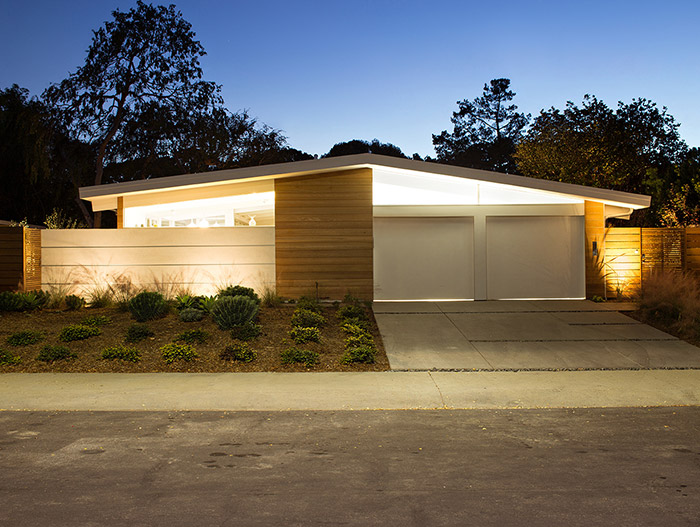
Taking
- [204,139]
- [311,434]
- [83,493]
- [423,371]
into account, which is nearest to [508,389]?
[423,371]

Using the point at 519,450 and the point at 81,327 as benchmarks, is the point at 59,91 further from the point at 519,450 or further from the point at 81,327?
the point at 519,450

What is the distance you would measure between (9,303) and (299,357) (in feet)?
22.8

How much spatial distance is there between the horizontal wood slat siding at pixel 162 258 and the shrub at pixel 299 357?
5763 millimetres

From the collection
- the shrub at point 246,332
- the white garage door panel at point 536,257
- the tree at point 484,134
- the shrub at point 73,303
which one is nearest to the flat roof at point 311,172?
the white garage door panel at point 536,257

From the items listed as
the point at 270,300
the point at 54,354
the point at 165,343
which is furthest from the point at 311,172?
the point at 54,354

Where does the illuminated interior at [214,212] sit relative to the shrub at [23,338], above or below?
above

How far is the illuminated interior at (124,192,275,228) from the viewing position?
15.6 metres

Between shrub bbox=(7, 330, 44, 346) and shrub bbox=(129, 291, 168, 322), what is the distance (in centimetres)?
177

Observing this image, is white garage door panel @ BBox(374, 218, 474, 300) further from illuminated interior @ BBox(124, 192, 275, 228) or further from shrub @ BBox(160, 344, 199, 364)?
shrub @ BBox(160, 344, 199, 364)

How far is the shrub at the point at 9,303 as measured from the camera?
42.4 ft

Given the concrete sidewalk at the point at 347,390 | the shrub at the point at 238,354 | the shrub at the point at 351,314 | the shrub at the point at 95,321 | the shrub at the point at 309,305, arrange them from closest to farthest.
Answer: the concrete sidewalk at the point at 347,390
the shrub at the point at 238,354
the shrub at the point at 95,321
the shrub at the point at 351,314
the shrub at the point at 309,305

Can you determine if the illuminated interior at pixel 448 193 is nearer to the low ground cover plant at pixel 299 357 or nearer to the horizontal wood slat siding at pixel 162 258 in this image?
the horizontal wood slat siding at pixel 162 258

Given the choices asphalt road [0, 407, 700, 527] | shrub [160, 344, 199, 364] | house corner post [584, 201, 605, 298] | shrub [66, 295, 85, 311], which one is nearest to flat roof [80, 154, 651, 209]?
house corner post [584, 201, 605, 298]

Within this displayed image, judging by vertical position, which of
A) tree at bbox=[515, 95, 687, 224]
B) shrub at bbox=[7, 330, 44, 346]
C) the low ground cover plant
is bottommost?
the low ground cover plant
